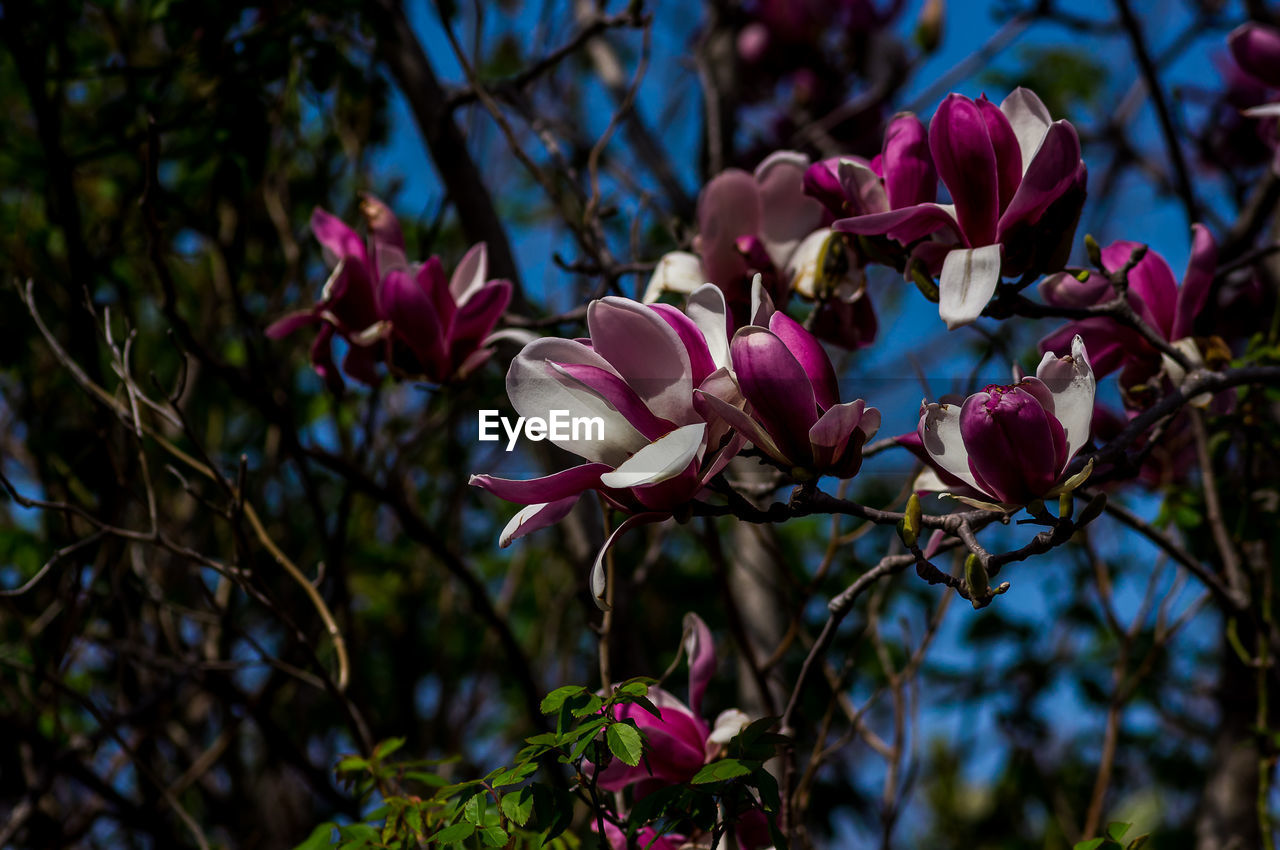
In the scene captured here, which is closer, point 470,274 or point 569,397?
point 569,397

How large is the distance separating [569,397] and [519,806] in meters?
0.31

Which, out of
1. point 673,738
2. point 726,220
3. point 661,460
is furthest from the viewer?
point 726,220

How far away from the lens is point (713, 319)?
2.64 feet

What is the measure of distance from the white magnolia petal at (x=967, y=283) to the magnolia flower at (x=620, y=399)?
202mm

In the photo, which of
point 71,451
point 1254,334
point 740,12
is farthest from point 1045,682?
point 71,451

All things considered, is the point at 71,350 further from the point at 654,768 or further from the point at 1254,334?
the point at 1254,334

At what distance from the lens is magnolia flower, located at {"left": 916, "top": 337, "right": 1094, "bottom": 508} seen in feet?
2.37

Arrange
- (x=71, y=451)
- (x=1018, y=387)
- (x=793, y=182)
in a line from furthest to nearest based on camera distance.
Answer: (x=71, y=451)
(x=793, y=182)
(x=1018, y=387)

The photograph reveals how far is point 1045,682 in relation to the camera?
8.27 ft

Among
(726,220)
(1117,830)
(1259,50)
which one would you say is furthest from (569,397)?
(1259,50)

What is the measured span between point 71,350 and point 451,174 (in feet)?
2.35

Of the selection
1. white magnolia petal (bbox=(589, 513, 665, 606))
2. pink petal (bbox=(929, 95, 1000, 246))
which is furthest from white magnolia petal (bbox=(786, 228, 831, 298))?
white magnolia petal (bbox=(589, 513, 665, 606))

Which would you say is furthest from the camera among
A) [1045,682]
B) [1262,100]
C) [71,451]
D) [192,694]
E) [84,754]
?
[1045,682]

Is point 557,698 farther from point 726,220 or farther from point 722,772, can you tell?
point 726,220
